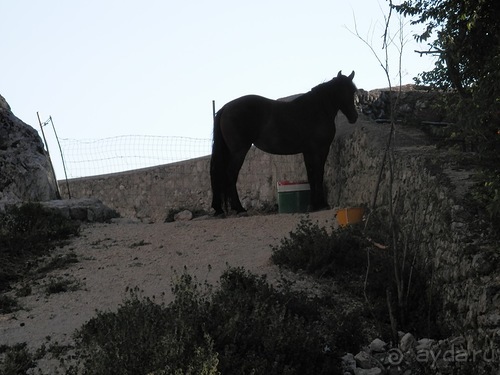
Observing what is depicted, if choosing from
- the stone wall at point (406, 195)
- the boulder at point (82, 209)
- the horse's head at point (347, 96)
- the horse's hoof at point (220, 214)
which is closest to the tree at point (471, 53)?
the stone wall at point (406, 195)

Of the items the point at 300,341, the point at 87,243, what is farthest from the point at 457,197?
the point at 87,243

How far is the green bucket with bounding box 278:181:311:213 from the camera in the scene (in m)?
13.2

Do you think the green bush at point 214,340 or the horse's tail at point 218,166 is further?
the horse's tail at point 218,166

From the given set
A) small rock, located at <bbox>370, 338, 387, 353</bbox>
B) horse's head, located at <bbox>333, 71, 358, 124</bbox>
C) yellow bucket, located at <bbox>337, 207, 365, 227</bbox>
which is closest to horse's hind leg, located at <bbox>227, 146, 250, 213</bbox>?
horse's head, located at <bbox>333, 71, 358, 124</bbox>

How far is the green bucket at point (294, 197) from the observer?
1320 centimetres

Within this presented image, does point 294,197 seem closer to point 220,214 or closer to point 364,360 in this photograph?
point 220,214

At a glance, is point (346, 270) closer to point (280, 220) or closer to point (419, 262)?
point (419, 262)

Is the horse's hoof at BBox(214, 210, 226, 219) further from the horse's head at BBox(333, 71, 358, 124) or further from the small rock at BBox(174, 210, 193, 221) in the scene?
the horse's head at BBox(333, 71, 358, 124)

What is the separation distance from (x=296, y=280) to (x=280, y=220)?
3.54 meters

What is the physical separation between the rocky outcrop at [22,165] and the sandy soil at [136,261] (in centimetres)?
181

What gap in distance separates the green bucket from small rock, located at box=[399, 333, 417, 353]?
624 cm

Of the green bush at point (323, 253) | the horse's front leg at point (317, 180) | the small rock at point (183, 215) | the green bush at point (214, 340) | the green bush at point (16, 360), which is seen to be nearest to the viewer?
the green bush at point (214, 340)

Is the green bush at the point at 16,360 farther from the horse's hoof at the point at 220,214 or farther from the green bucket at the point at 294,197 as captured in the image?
the green bucket at the point at 294,197

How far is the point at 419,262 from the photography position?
8500 mm
